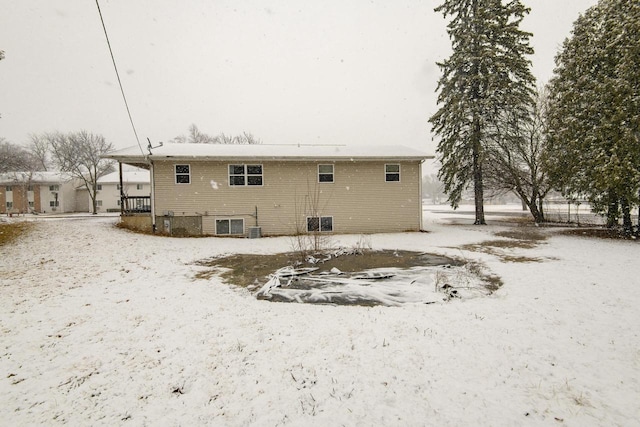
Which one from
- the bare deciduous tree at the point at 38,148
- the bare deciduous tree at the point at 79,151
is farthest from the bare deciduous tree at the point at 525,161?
the bare deciduous tree at the point at 38,148

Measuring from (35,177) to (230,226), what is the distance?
38.8 m

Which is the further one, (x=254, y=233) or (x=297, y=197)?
(x=297, y=197)

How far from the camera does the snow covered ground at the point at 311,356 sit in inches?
102

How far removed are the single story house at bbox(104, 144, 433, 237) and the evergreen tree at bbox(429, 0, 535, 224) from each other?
4.33 metres

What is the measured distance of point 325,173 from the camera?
14578 millimetres

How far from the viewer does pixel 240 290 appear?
5902 millimetres

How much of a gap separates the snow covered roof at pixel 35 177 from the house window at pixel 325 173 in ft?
126

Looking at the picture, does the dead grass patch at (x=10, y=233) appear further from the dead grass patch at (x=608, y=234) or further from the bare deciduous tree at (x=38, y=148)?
the bare deciduous tree at (x=38, y=148)

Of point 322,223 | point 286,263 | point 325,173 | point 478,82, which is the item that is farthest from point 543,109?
point 286,263

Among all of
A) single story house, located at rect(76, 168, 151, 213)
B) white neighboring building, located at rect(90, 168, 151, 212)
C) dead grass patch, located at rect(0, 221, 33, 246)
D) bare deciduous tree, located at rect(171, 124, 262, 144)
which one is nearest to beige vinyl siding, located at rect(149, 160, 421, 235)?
dead grass patch, located at rect(0, 221, 33, 246)

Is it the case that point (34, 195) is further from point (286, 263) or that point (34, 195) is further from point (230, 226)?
point (286, 263)

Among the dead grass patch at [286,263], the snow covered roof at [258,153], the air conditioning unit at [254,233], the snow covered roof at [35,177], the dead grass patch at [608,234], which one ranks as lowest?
the dead grass patch at [286,263]

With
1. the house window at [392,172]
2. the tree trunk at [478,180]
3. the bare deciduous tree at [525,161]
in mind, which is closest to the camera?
the house window at [392,172]

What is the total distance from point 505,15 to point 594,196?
1133 cm
